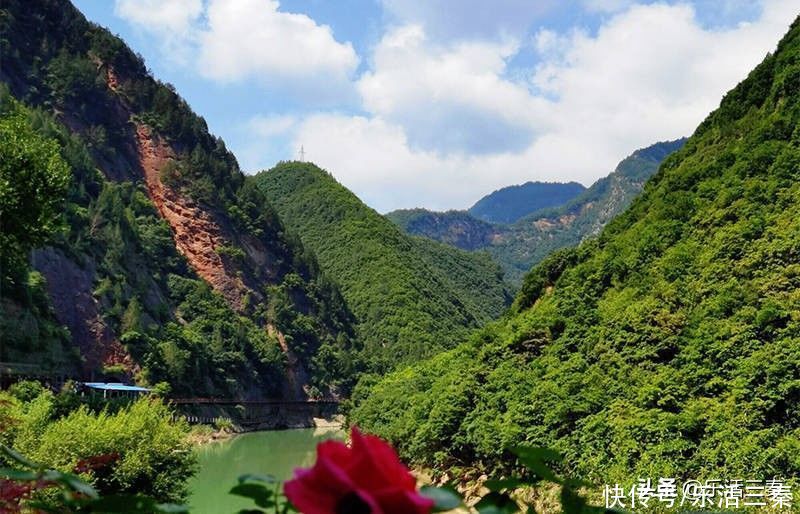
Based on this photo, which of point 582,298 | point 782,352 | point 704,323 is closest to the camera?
point 782,352

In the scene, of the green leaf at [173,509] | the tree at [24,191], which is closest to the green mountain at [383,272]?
the tree at [24,191]

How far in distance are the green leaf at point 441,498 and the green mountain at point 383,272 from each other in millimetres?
95633

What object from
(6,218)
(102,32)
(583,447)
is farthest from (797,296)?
(102,32)

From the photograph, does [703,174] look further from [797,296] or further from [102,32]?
[102,32]

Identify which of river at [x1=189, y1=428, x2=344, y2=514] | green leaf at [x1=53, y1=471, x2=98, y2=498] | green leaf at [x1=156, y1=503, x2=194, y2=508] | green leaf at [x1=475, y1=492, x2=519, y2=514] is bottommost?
river at [x1=189, y1=428, x2=344, y2=514]

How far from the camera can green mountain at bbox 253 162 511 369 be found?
10562cm

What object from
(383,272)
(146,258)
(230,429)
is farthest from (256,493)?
(383,272)

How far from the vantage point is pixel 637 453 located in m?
20.0

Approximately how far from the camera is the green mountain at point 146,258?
177 feet

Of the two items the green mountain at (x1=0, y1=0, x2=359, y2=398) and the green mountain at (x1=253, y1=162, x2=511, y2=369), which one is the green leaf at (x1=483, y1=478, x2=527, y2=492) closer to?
the green mountain at (x1=0, y1=0, x2=359, y2=398)

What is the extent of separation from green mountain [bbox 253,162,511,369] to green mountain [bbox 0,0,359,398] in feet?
23.1

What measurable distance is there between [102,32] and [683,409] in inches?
3383

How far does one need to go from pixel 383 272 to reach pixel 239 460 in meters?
75.3

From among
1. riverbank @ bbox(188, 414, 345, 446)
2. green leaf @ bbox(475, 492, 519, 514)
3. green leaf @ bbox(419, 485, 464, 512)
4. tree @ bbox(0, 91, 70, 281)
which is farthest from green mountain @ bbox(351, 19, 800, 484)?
riverbank @ bbox(188, 414, 345, 446)
